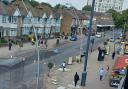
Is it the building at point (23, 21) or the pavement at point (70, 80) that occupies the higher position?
the building at point (23, 21)

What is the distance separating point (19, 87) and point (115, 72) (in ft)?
27.2

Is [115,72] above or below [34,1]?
below

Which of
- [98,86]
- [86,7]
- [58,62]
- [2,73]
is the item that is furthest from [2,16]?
[86,7]

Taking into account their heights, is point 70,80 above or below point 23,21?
below

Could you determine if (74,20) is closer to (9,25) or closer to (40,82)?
(9,25)

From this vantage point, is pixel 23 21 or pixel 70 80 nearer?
pixel 70 80

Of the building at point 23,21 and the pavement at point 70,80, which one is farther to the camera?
the building at point 23,21

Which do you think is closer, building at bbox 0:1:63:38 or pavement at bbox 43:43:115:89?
pavement at bbox 43:43:115:89

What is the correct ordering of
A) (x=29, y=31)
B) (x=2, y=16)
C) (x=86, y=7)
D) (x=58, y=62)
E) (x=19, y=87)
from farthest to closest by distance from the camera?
(x=86, y=7)
(x=29, y=31)
(x=2, y=16)
(x=58, y=62)
(x=19, y=87)

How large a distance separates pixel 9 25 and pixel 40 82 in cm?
3785

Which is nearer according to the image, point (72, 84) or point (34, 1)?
point (72, 84)

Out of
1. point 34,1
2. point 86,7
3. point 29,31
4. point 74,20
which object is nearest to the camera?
point 29,31

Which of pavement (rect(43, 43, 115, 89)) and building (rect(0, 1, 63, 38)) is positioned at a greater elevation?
building (rect(0, 1, 63, 38))

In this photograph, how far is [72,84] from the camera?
3005 cm
